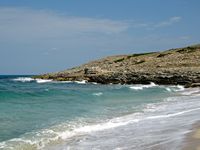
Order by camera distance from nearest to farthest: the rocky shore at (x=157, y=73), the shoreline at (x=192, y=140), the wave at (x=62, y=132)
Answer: the shoreline at (x=192, y=140)
the wave at (x=62, y=132)
the rocky shore at (x=157, y=73)

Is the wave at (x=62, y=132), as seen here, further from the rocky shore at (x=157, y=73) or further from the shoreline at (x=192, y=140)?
the rocky shore at (x=157, y=73)

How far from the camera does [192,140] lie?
42.6 feet

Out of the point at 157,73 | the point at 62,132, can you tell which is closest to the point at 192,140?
the point at 62,132

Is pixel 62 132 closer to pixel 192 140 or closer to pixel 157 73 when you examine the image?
pixel 192 140

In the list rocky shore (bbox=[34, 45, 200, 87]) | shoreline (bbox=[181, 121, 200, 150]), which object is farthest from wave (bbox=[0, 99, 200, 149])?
rocky shore (bbox=[34, 45, 200, 87])

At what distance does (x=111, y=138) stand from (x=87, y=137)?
1079 mm

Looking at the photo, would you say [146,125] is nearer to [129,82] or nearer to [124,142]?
[124,142]

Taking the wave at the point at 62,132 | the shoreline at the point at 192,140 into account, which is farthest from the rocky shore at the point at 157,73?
the shoreline at the point at 192,140

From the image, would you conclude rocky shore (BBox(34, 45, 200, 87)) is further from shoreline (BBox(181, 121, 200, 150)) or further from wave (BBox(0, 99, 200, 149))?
shoreline (BBox(181, 121, 200, 150))

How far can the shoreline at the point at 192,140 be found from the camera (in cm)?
1191

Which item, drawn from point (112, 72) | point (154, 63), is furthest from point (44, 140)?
point (154, 63)

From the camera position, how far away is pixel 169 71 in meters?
70.8

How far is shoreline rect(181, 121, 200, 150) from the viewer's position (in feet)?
39.1

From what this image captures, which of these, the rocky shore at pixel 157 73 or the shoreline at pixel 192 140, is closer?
the shoreline at pixel 192 140
